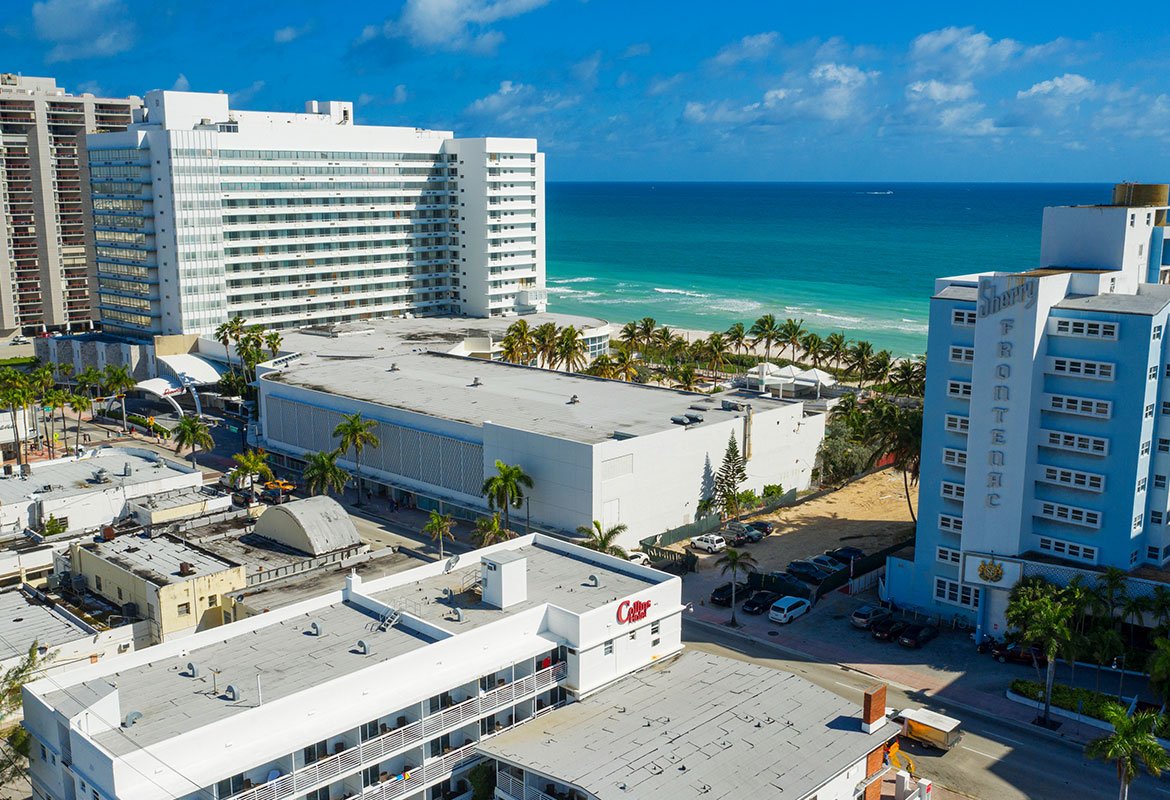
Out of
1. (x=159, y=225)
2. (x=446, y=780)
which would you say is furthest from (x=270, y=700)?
(x=159, y=225)

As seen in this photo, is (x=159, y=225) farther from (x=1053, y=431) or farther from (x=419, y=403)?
(x=1053, y=431)

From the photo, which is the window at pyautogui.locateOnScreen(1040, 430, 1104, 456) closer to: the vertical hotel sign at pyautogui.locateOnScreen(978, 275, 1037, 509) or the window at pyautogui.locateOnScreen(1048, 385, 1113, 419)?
the window at pyautogui.locateOnScreen(1048, 385, 1113, 419)

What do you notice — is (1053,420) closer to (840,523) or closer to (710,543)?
(840,523)

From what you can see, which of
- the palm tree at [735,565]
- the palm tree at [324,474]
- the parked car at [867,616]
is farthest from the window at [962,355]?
the palm tree at [324,474]

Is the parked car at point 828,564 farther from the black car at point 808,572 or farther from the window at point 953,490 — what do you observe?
the window at point 953,490

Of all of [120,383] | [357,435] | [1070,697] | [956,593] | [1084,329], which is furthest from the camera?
[120,383]

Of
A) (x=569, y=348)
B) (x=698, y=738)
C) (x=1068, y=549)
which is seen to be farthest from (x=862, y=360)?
(x=698, y=738)
